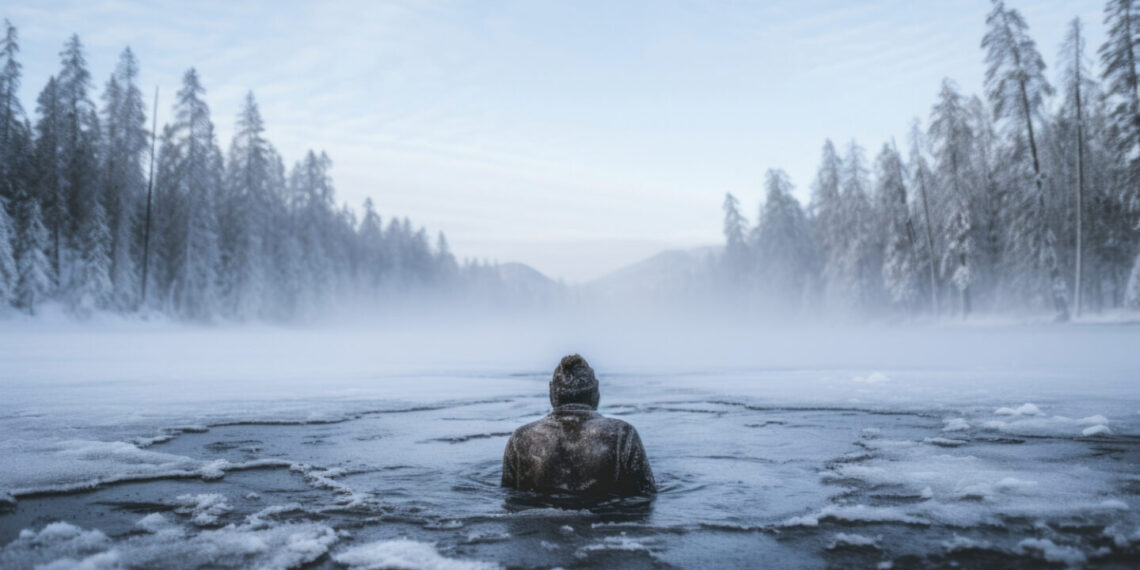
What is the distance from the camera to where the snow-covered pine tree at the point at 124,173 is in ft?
132

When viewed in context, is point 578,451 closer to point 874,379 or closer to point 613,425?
point 613,425

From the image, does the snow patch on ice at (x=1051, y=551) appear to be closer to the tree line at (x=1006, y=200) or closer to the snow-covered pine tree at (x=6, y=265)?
the tree line at (x=1006, y=200)

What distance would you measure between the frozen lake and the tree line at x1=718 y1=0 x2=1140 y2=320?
23.1 meters

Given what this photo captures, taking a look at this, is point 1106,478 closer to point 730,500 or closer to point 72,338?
point 730,500

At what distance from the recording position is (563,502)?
211 inches

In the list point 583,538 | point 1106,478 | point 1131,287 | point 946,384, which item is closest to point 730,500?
point 583,538

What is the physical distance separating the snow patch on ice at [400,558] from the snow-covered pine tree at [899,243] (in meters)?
46.7

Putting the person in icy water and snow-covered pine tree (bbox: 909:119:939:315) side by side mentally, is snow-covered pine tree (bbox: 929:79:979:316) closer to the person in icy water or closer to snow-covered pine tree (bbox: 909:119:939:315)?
snow-covered pine tree (bbox: 909:119:939:315)

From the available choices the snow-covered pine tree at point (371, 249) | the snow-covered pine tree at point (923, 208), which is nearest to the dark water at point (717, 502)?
the snow-covered pine tree at point (923, 208)

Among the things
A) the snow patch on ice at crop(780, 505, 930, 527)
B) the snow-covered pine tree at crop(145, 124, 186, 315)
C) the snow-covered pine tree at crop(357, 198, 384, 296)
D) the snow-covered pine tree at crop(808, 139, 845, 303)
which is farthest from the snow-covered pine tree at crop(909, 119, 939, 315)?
the snow-covered pine tree at crop(357, 198, 384, 296)

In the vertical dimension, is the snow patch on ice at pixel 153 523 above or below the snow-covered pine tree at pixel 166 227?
below

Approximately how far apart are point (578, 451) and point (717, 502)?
1173 mm

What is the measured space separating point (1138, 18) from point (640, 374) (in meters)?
28.7

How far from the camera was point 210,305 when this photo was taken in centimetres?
4378
